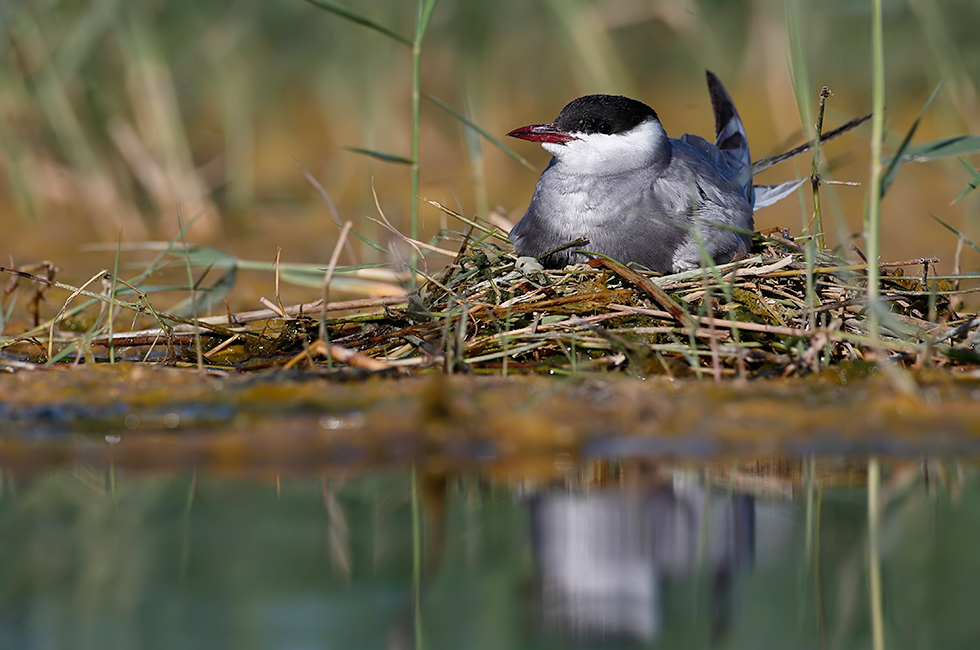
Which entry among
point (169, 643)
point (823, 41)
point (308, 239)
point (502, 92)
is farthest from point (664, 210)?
point (502, 92)

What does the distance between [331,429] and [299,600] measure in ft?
2.35

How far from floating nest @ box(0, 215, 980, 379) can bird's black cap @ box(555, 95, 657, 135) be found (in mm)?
455

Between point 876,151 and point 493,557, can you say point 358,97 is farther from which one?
point 493,557

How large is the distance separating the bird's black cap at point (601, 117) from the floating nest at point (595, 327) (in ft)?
1.49

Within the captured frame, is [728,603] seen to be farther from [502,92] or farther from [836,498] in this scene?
[502,92]

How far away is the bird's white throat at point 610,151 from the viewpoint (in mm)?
3506

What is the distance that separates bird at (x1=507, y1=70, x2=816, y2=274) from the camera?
133 inches

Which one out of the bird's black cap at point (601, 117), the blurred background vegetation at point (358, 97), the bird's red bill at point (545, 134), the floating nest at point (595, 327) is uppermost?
the blurred background vegetation at point (358, 97)

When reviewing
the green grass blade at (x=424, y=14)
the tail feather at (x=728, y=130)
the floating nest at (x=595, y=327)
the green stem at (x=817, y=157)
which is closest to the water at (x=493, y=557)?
the floating nest at (x=595, y=327)

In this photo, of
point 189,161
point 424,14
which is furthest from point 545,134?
point 189,161

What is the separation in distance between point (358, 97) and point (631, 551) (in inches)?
208

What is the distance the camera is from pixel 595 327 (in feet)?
9.62

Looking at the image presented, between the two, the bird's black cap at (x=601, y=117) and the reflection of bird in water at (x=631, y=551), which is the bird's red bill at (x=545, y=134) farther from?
the reflection of bird in water at (x=631, y=551)

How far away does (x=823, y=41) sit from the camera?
22.0 feet
